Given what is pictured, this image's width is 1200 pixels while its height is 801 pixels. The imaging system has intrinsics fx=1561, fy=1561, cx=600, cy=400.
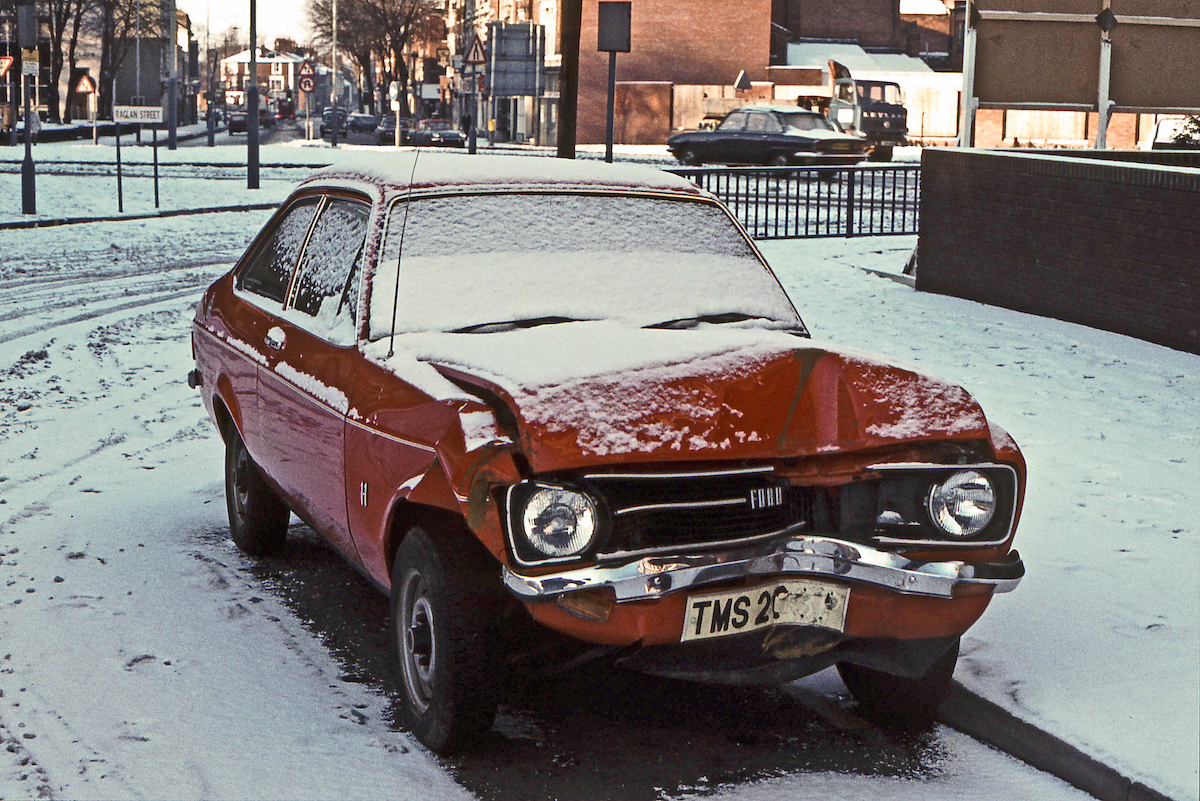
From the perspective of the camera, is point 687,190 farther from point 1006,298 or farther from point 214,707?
point 1006,298

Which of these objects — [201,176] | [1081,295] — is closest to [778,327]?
[1081,295]

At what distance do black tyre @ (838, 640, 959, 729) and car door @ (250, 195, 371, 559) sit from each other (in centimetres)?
160

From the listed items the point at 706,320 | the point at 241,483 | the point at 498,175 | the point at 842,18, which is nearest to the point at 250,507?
the point at 241,483

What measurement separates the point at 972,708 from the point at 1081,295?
8677 millimetres

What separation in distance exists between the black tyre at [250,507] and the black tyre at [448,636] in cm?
193

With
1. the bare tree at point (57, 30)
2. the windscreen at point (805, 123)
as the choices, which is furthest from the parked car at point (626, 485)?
the bare tree at point (57, 30)

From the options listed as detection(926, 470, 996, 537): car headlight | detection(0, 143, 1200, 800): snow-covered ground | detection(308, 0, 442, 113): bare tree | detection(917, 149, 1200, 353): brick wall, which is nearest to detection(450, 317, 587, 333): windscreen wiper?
detection(0, 143, 1200, 800): snow-covered ground

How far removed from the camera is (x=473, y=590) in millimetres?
3918

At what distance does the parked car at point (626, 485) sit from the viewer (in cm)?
378

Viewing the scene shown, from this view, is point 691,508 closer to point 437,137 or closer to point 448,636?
point 448,636

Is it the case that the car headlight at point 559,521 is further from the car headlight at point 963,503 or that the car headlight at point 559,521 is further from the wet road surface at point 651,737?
the car headlight at point 963,503

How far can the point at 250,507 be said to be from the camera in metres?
6.14

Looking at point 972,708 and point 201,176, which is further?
point 201,176

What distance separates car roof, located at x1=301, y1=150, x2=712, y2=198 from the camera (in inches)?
203
